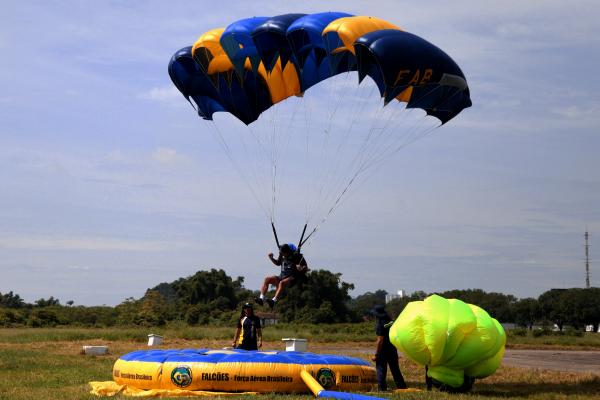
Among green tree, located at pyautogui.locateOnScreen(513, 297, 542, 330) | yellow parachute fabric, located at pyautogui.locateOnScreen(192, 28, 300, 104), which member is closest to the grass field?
yellow parachute fabric, located at pyautogui.locateOnScreen(192, 28, 300, 104)

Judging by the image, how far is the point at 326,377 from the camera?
13.4 m

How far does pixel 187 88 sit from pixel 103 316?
37067 millimetres

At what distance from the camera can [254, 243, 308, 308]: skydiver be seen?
51.9ft

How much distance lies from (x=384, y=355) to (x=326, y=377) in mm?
1270

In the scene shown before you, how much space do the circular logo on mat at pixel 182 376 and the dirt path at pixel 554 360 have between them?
10129mm

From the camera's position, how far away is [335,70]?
1620 centimetres

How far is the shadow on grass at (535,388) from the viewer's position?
14.0 m

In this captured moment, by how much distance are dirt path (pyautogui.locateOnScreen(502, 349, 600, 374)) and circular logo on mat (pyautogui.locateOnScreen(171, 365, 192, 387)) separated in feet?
33.2

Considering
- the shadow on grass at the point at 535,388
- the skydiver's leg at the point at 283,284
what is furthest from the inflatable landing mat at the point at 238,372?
the shadow on grass at the point at 535,388

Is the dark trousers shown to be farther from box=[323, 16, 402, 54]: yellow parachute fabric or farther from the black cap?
box=[323, 16, 402, 54]: yellow parachute fabric

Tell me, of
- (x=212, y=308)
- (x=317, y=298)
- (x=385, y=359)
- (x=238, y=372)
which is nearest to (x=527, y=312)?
(x=317, y=298)

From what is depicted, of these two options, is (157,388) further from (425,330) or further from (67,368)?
(67,368)

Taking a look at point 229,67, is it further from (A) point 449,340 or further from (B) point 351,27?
(A) point 449,340

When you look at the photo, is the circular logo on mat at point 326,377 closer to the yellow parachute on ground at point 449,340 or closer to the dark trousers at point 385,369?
the dark trousers at point 385,369
